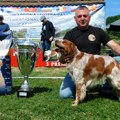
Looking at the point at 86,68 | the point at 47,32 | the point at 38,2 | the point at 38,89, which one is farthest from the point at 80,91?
the point at 38,2

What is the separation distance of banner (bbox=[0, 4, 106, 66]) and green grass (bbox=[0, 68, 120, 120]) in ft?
24.6

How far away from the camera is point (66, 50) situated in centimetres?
533

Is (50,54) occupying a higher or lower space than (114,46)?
lower

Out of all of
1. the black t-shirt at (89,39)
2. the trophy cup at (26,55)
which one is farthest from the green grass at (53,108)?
the black t-shirt at (89,39)

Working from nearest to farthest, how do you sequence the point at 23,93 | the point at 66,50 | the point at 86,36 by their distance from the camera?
the point at 66,50 → the point at 86,36 → the point at 23,93

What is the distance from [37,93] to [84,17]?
5.22 ft

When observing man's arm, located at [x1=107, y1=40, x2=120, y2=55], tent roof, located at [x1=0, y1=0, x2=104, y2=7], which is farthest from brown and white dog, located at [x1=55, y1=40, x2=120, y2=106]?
tent roof, located at [x1=0, y1=0, x2=104, y2=7]

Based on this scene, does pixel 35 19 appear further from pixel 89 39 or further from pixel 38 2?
pixel 89 39

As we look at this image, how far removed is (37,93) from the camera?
648 centimetres

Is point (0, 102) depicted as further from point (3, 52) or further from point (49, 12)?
point (49, 12)

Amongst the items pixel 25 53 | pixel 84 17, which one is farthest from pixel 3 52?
pixel 84 17

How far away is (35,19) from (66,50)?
30.2 feet

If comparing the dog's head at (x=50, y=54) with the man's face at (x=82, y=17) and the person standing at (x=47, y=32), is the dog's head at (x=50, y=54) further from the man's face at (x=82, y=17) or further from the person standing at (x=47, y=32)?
the person standing at (x=47, y=32)

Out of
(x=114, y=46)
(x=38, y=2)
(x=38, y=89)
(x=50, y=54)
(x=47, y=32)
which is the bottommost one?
(x=47, y=32)
